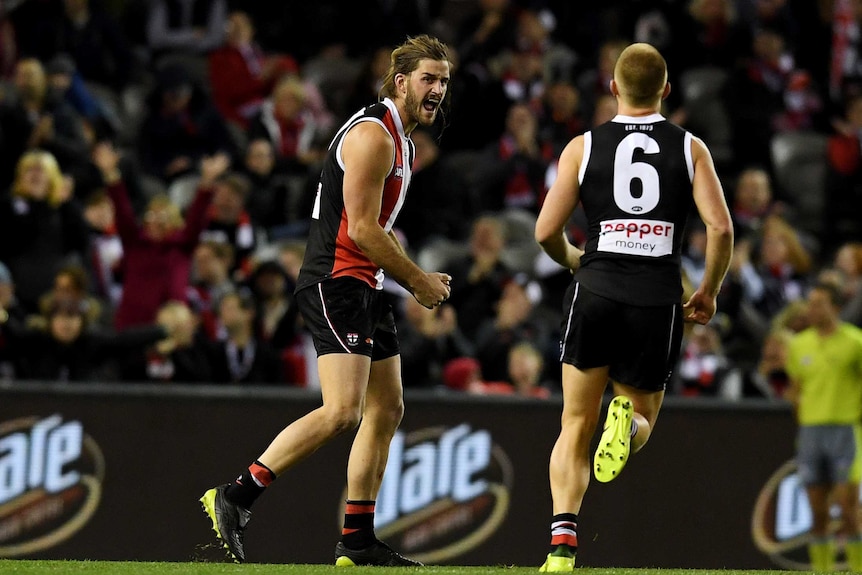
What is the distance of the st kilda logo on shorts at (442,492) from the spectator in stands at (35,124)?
413cm

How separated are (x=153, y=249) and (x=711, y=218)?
21.2 feet

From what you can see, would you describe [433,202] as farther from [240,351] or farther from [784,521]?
[784,521]

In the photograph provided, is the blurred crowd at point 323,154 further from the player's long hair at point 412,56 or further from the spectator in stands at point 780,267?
the player's long hair at point 412,56

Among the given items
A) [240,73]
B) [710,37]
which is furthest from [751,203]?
[240,73]

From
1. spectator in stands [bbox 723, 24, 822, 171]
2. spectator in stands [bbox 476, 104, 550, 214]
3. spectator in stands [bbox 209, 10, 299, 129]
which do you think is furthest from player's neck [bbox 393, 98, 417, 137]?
spectator in stands [bbox 723, 24, 822, 171]

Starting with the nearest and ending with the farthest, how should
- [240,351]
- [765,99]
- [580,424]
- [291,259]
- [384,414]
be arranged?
[580,424] < [384,414] < [240,351] < [291,259] < [765,99]

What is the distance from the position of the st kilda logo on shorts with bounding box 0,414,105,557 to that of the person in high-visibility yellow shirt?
199 inches

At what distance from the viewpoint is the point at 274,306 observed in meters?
12.2

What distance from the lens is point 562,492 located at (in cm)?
668

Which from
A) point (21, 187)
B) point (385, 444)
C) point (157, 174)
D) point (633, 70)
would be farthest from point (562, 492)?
point (157, 174)

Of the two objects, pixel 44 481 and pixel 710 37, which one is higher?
pixel 710 37

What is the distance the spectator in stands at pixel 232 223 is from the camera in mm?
12961

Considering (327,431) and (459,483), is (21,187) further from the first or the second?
(327,431)

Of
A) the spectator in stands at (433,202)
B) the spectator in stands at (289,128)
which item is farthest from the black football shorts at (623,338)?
the spectator in stands at (289,128)
